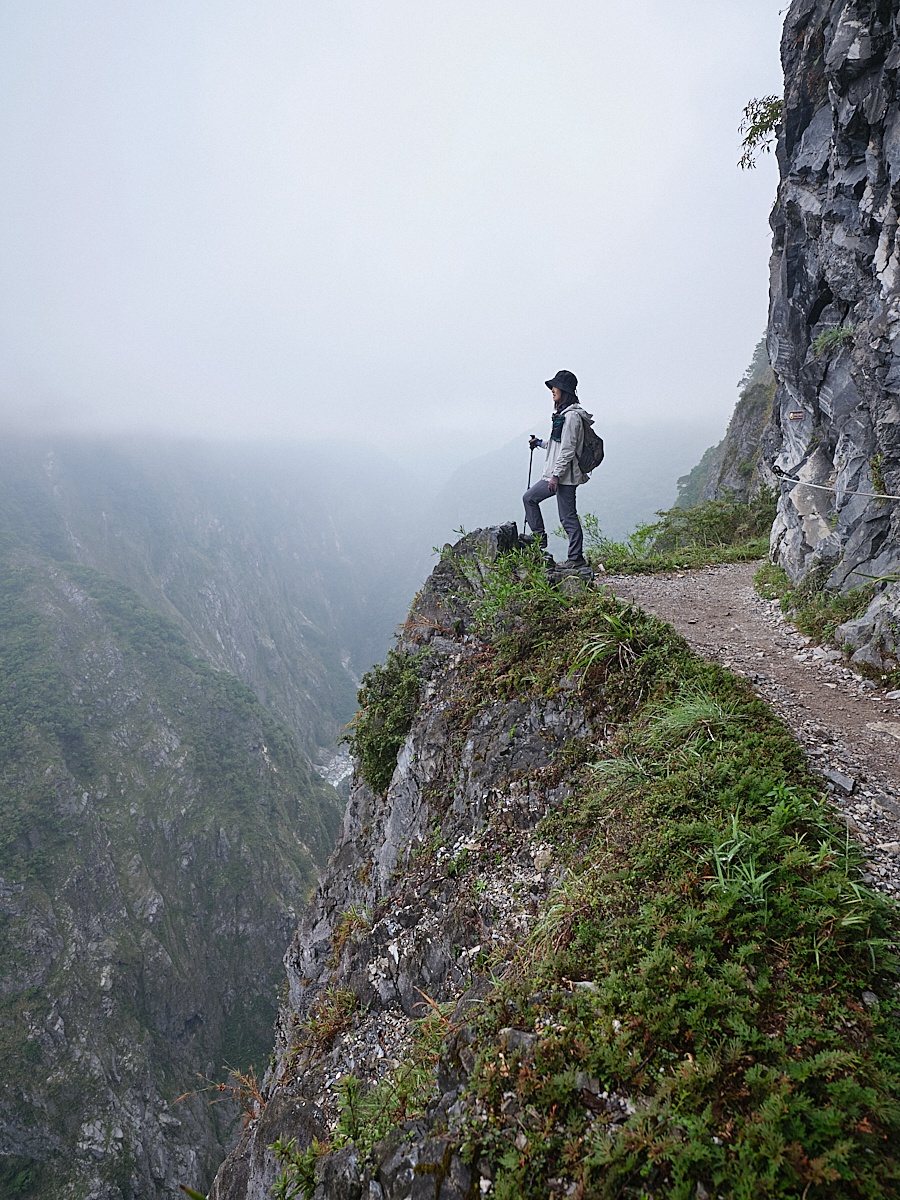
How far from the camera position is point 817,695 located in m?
5.32

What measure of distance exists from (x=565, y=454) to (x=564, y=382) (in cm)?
108

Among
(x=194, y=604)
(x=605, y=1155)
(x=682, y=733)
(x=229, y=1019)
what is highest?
(x=682, y=733)

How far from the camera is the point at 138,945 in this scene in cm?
7256

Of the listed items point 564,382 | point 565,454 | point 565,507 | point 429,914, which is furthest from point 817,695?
point 564,382

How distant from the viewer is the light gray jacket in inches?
298

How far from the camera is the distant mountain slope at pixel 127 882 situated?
186 feet

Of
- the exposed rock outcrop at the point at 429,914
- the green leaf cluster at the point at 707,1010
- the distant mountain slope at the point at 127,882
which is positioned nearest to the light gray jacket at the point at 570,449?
the exposed rock outcrop at the point at 429,914

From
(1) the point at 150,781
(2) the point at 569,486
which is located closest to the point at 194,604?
(1) the point at 150,781

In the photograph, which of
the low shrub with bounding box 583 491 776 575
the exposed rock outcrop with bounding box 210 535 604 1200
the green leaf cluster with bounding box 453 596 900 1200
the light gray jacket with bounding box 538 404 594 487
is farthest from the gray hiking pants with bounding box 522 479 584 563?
the green leaf cluster with bounding box 453 596 900 1200

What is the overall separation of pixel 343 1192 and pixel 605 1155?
2.05 metres

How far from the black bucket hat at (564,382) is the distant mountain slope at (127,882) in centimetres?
8383

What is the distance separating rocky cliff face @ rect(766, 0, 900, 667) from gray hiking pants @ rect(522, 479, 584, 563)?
3.58m

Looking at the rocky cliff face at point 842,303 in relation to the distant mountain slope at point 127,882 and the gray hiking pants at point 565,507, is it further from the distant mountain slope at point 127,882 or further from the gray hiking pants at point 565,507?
the distant mountain slope at point 127,882

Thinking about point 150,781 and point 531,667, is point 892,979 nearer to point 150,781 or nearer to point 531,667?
point 531,667
